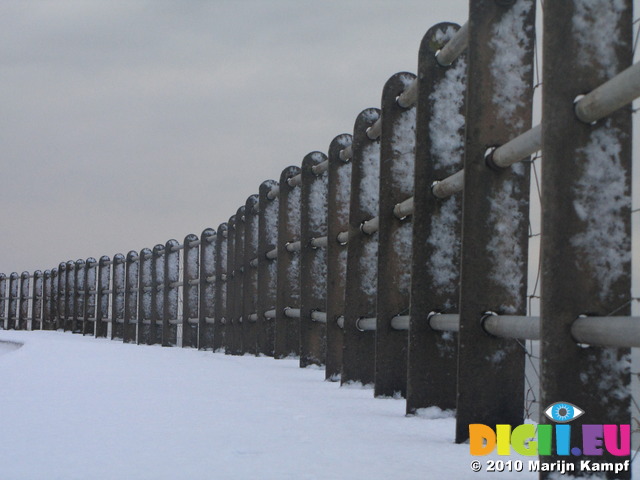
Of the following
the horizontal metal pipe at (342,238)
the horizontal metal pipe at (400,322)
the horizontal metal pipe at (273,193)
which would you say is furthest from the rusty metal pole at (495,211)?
the horizontal metal pipe at (273,193)

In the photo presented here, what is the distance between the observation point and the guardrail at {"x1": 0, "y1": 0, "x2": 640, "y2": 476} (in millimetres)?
2355

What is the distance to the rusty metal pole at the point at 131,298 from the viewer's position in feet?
60.3

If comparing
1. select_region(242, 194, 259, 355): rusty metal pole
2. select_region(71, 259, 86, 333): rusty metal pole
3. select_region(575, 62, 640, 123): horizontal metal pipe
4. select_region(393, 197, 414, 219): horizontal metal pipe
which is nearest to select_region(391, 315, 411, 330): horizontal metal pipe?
select_region(393, 197, 414, 219): horizontal metal pipe

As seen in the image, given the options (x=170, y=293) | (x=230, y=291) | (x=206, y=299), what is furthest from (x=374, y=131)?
(x=170, y=293)

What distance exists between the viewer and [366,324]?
17.0 feet

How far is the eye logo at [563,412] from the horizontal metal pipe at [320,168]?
5008mm

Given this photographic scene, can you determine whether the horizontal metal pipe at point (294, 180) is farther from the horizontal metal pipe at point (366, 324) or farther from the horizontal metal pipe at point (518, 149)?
the horizontal metal pipe at point (518, 149)

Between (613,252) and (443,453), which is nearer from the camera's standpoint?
(613,252)

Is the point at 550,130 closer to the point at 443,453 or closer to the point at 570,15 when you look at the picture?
the point at 570,15

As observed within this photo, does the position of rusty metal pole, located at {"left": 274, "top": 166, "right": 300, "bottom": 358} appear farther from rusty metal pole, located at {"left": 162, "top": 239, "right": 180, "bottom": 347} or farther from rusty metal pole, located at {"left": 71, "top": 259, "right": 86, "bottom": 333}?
rusty metal pole, located at {"left": 71, "top": 259, "right": 86, "bottom": 333}

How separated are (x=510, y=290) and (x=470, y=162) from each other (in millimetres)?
435

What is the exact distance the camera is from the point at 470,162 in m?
3.12

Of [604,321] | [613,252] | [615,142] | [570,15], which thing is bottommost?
[604,321]

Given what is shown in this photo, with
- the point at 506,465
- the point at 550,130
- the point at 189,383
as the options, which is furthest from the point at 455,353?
the point at 189,383
